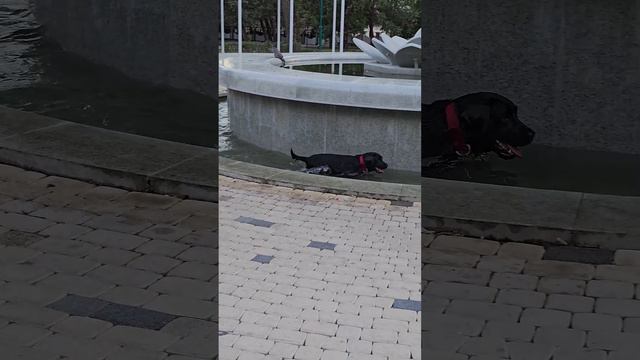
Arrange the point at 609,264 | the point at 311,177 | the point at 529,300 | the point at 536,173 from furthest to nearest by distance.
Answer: the point at 311,177 < the point at 536,173 < the point at 609,264 < the point at 529,300

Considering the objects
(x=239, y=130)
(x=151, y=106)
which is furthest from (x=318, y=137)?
(x=151, y=106)

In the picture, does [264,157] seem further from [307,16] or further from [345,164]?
[307,16]

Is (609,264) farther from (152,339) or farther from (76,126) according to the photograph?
(76,126)

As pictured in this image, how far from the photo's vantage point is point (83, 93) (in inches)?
79.7

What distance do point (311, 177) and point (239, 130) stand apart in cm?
143

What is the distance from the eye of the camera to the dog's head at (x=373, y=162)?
5203mm

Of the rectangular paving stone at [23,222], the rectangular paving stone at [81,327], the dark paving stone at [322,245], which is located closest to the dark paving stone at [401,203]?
the dark paving stone at [322,245]

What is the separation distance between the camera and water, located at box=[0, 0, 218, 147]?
1.69 metres

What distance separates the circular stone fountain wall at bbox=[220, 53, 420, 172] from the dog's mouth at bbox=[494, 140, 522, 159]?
7.23 ft

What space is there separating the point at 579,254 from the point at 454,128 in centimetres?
136

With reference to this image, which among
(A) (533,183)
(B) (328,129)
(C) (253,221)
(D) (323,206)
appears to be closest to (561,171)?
(A) (533,183)

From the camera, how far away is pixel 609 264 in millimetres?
3037

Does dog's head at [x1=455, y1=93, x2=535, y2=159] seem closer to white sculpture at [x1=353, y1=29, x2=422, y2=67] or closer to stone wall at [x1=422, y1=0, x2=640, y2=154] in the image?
stone wall at [x1=422, y1=0, x2=640, y2=154]

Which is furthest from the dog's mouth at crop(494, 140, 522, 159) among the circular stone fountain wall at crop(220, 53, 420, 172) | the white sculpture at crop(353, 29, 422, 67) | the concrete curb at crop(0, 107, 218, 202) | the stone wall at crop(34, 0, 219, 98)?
the white sculpture at crop(353, 29, 422, 67)
